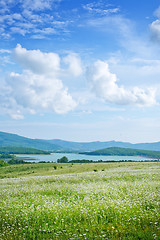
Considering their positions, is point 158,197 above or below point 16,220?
above

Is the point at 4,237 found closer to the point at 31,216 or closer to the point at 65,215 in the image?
the point at 31,216

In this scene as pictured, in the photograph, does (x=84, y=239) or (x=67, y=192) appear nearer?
(x=84, y=239)

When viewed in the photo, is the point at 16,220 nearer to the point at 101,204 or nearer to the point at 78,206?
the point at 78,206

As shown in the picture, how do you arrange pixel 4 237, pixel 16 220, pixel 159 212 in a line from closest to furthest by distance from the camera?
pixel 4 237, pixel 159 212, pixel 16 220

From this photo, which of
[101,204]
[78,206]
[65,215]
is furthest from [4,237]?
[101,204]

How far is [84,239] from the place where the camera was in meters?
8.24

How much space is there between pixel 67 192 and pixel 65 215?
219 inches

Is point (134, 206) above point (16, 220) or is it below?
above

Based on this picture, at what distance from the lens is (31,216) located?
10773 mm

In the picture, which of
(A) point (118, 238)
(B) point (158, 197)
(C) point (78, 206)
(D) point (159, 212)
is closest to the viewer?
(A) point (118, 238)

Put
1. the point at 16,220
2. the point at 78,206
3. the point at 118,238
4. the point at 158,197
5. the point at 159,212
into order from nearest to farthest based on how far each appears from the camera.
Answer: the point at 118,238, the point at 159,212, the point at 16,220, the point at 78,206, the point at 158,197

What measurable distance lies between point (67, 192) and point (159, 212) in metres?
7.53

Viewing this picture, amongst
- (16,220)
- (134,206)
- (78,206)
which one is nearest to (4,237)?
(16,220)

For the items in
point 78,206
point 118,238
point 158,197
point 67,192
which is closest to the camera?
point 118,238
